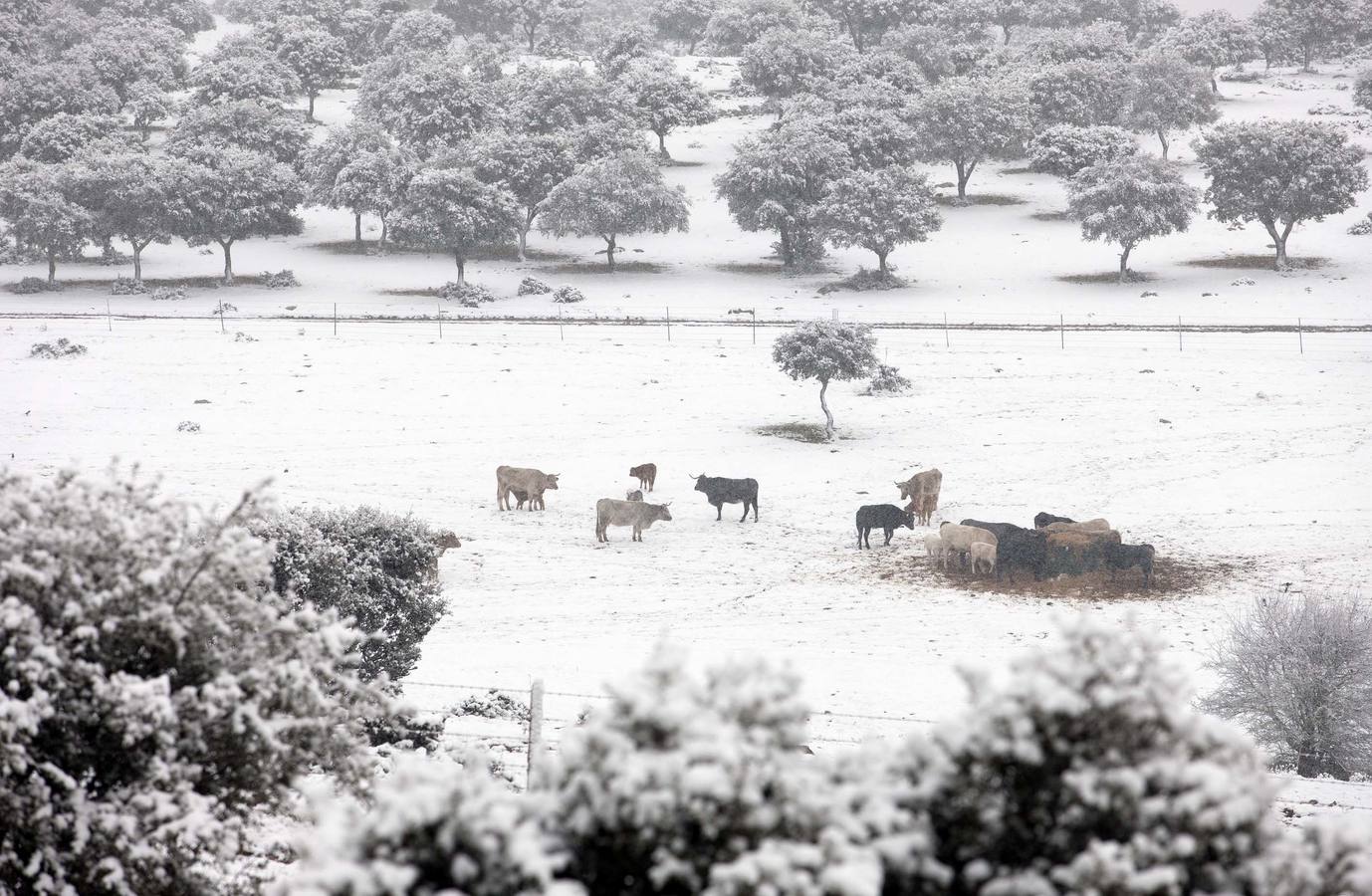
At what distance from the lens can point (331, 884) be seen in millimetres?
5082

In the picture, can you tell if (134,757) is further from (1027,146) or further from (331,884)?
(1027,146)

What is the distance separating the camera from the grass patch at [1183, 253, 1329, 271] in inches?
2421

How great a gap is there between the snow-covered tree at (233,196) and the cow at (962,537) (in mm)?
48178

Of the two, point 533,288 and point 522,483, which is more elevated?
point 533,288

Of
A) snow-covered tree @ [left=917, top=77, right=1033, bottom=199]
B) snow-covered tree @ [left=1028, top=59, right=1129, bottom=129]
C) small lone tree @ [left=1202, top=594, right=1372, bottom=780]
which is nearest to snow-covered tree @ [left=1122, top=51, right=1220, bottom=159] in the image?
snow-covered tree @ [left=1028, top=59, right=1129, bottom=129]

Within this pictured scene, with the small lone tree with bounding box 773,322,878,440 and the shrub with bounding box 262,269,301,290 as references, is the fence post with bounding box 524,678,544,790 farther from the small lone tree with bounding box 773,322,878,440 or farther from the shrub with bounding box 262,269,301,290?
the shrub with bounding box 262,269,301,290

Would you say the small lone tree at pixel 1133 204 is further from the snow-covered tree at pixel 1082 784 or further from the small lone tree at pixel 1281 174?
the snow-covered tree at pixel 1082 784

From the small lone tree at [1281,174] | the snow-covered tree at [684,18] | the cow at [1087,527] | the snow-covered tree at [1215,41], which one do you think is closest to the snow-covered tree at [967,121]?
the small lone tree at [1281,174]

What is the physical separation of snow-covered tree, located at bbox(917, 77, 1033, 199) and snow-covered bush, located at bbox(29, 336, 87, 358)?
48.8 metres

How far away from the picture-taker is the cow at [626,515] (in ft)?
89.6

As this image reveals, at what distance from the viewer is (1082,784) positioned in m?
5.30

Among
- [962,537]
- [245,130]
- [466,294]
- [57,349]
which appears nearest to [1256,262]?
[466,294]

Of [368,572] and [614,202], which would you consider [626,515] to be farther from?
[614,202]

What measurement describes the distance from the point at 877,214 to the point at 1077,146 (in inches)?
871
